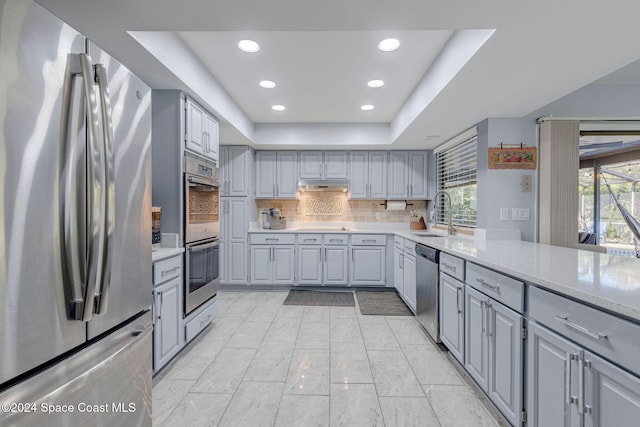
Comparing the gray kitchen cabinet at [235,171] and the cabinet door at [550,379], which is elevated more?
the gray kitchen cabinet at [235,171]

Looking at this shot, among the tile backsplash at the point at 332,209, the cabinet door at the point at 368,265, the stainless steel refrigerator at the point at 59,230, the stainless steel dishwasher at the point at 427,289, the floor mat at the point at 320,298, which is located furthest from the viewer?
the tile backsplash at the point at 332,209

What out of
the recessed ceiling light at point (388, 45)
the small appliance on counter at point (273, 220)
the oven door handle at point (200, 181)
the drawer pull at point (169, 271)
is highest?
the recessed ceiling light at point (388, 45)

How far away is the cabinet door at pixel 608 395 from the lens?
90 cm

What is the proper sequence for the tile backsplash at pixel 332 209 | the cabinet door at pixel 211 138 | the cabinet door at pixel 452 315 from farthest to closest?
the tile backsplash at pixel 332 209
the cabinet door at pixel 211 138
the cabinet door at pixel 452 315

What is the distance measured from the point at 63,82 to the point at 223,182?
3562mm

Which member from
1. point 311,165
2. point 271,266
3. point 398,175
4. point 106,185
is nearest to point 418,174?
point 398,175

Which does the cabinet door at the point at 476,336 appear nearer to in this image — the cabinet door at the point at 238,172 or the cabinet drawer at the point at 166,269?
the cabinet drawer at the point at 166,269

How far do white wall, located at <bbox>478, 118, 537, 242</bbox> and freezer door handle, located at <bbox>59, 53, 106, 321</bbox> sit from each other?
3072mm

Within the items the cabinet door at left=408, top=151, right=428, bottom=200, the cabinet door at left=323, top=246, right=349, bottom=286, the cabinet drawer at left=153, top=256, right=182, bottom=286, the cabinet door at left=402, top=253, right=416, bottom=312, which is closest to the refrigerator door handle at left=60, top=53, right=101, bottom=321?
the cabinet drawer at left=153, top=256, right=182, bottom=286

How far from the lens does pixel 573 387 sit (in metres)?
1.10

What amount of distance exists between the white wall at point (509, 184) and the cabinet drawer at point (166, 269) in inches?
113

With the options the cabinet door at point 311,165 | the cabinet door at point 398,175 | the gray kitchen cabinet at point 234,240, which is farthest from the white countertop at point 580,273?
the gray kitchen cabinet at point 234,240

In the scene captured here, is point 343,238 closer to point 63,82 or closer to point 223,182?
point 223,182

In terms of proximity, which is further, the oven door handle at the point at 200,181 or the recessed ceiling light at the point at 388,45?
the oven door handle at the point at 200,181
